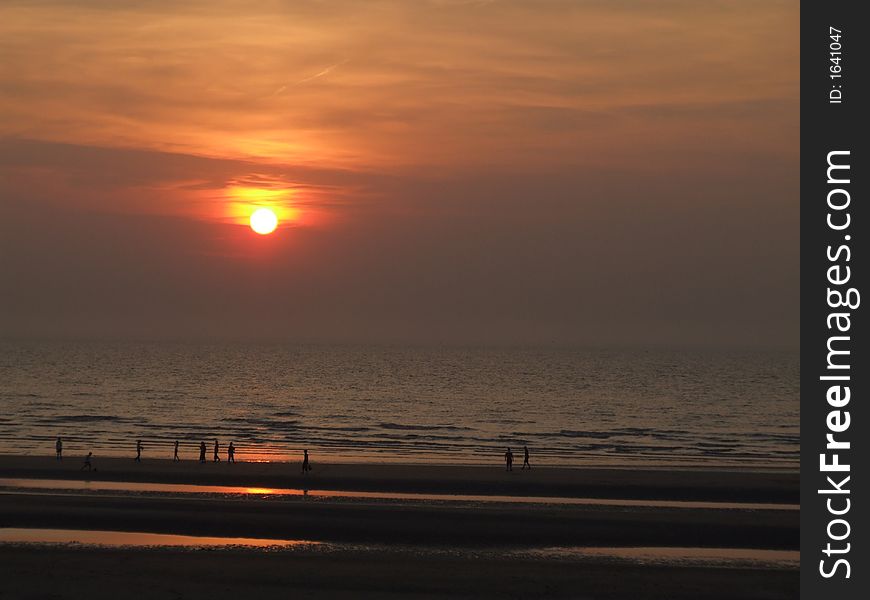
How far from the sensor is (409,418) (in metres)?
99.1

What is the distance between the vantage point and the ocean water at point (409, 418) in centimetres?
6550

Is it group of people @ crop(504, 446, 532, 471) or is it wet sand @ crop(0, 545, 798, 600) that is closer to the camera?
wet sand @ crop(0, 545, 798, 600)

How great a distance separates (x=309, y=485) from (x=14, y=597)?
68.9 ft

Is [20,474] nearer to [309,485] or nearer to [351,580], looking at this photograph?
[309,485]

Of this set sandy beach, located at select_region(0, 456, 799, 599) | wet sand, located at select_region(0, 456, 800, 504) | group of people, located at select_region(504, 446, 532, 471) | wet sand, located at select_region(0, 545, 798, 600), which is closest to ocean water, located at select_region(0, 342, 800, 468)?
group of people, located at select_region(504, 446, 532, 471)

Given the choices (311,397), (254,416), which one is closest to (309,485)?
(254,416)

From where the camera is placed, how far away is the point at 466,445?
72.6m

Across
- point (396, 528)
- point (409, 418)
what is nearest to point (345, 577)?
point (396, 528)

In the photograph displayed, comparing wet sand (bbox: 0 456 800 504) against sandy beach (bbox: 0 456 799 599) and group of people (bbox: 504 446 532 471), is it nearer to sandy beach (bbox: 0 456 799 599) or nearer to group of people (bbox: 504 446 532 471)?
sandy beach (bbox: 0 456 799 599)

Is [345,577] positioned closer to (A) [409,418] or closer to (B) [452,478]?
(B) [452,478]

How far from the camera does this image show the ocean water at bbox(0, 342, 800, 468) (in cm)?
6550

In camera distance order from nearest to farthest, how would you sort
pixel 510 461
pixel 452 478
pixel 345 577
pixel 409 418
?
pixel 345 577 → pixel 452 478 → pixel 510 461 → pixel 409 418

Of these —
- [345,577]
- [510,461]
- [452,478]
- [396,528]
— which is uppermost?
[510,461]

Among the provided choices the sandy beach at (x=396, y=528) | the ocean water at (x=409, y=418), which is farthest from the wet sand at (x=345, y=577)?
the ocean water at (x=409, y=418)
